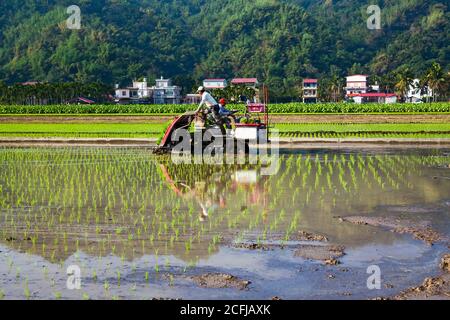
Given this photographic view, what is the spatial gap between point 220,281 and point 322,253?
168 centimetres

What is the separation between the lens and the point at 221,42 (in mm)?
163125

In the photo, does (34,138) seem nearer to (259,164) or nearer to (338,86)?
(259,164)

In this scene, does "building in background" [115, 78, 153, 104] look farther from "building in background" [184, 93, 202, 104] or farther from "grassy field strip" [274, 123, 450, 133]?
"grassy field strip" [274, 123, 450, 133]

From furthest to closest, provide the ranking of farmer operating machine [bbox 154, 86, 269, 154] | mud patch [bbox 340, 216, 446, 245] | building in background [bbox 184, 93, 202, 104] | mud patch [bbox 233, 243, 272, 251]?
building in background [bbox 184, 93, 202, 104] < farmer operating machine [bbox 154, 86, 269, 154] < mud patch [bbox 340, 216, 446, 245] < mud patch [bbox 233, 243, 272, 251]

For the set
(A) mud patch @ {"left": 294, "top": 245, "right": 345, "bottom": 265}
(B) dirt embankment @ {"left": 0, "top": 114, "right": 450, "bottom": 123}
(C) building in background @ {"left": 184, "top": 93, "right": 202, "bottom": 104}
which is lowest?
(A) mud patch @ {"left": 294, "top": 245, "right": 345, "bottom": 265}

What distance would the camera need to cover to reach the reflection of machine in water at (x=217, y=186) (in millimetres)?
12102

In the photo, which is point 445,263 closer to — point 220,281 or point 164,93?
point 220,281

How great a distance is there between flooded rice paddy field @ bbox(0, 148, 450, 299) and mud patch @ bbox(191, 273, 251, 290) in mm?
11

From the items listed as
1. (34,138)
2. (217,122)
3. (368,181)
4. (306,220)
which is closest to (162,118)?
(34,138)

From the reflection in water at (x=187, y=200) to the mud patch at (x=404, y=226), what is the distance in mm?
365

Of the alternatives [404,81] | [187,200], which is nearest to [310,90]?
[404,81]

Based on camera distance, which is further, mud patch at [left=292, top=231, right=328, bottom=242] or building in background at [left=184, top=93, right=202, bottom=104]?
building in background at [left=184, top=93, right=202, bottom=104]

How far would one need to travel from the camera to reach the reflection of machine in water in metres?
12.1

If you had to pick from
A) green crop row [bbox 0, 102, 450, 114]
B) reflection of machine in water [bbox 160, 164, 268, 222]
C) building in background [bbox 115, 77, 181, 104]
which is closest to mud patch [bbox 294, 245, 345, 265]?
reflection of machine in water [bbox 160, 164, 268, 222]
